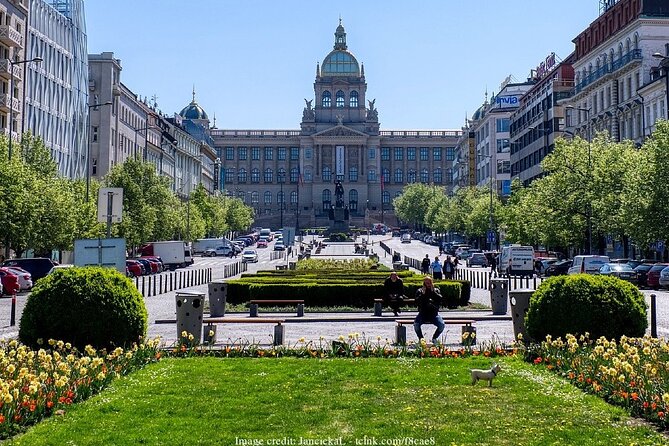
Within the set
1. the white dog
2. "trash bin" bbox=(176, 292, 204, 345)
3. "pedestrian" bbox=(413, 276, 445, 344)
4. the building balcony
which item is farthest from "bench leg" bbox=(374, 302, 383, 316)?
the building balcony

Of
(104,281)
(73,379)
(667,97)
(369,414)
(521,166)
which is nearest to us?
(369,414)

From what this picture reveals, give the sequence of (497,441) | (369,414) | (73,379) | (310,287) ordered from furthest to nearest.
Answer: (310,287) < (73,379) < (369,414) < (497,441)

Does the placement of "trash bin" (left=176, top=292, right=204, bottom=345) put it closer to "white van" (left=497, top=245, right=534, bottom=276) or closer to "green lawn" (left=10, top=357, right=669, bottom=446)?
"green lawn" (left=10, top=357, right=669, bottom=446)

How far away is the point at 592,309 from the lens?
1769 centimetres

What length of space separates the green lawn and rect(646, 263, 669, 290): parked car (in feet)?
108

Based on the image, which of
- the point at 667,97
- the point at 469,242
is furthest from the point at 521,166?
the point at 667,97

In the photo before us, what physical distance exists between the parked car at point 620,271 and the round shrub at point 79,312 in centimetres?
3314

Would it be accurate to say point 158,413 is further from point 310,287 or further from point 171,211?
point 171,211

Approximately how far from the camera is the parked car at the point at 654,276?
46.9 meters

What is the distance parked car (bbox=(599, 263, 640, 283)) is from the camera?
4646 centimetres

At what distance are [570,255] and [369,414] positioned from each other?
7850cm

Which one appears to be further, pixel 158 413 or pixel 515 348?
pixel 515 348

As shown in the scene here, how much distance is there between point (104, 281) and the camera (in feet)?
57.4

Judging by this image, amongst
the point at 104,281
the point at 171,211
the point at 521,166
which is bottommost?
the point at 104,281
